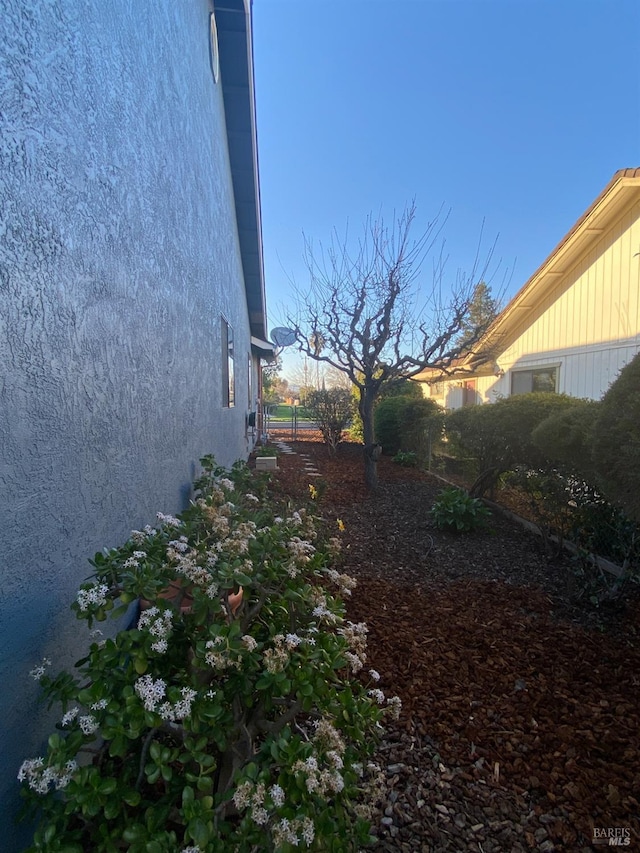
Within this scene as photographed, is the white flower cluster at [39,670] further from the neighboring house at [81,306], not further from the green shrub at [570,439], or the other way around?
the green shrub at [570,439]

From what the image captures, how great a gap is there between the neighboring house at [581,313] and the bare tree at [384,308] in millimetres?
1594

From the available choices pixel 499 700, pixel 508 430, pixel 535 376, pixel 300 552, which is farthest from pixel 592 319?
pixel 300 552

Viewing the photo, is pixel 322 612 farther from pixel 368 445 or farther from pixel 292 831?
pixel 368 445

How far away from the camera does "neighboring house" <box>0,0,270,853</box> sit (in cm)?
136

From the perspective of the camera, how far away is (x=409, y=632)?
11.5ft

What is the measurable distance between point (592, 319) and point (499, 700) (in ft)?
25.1

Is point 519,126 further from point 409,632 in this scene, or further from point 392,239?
Result: point 409,632

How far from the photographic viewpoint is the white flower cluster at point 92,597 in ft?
4.65

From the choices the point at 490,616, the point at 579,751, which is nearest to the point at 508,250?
the point at 490,616

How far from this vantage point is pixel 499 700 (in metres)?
2.72

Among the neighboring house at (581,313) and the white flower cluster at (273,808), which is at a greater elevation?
the neighboring house at (581,313)

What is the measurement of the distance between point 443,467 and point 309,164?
857 cm

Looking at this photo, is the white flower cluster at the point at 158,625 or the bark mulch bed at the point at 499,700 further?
the bark mulch bed at the point at 499,700

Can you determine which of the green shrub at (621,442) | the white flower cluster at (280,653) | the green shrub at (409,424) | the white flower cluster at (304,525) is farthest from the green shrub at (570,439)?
the green shrub at (409,424)
